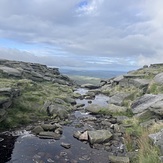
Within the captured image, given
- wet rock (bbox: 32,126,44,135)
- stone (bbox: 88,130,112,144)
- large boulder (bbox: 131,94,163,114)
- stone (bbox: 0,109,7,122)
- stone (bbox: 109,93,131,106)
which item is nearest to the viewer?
stone (bbox: 88,130,112,144)

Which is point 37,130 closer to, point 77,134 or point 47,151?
point 77,134

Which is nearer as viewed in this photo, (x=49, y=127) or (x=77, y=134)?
(x=77, y=134)

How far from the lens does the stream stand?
1761 cm

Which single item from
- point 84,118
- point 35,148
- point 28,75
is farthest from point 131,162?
point 28,75

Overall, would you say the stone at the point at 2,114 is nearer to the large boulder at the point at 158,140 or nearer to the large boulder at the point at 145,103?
the large boulder at the point at 158,140

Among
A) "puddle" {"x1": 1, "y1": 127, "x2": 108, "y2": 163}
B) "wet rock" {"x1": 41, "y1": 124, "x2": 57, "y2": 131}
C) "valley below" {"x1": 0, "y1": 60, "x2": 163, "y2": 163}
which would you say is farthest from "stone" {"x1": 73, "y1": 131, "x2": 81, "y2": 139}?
"wet rock" {"x1": 41, "y1": 124, "x2": 57, "y2": 131}

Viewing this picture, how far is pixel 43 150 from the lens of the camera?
1916 centimetres

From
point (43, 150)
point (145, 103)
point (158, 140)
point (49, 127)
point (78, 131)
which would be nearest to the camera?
point (158, 140)

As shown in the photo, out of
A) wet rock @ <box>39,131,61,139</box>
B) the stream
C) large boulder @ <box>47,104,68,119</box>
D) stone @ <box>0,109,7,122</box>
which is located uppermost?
stone @ <box>0,109,7,122</box>

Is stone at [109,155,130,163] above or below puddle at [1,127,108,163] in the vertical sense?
above

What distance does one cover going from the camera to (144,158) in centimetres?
1473

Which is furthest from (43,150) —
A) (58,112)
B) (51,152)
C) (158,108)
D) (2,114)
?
(158,108)

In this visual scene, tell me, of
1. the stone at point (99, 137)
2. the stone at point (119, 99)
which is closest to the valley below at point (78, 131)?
the stone at point (99, 137)

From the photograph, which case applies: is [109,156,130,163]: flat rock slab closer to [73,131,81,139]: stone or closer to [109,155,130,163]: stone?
[109,155,130,163]: stone
